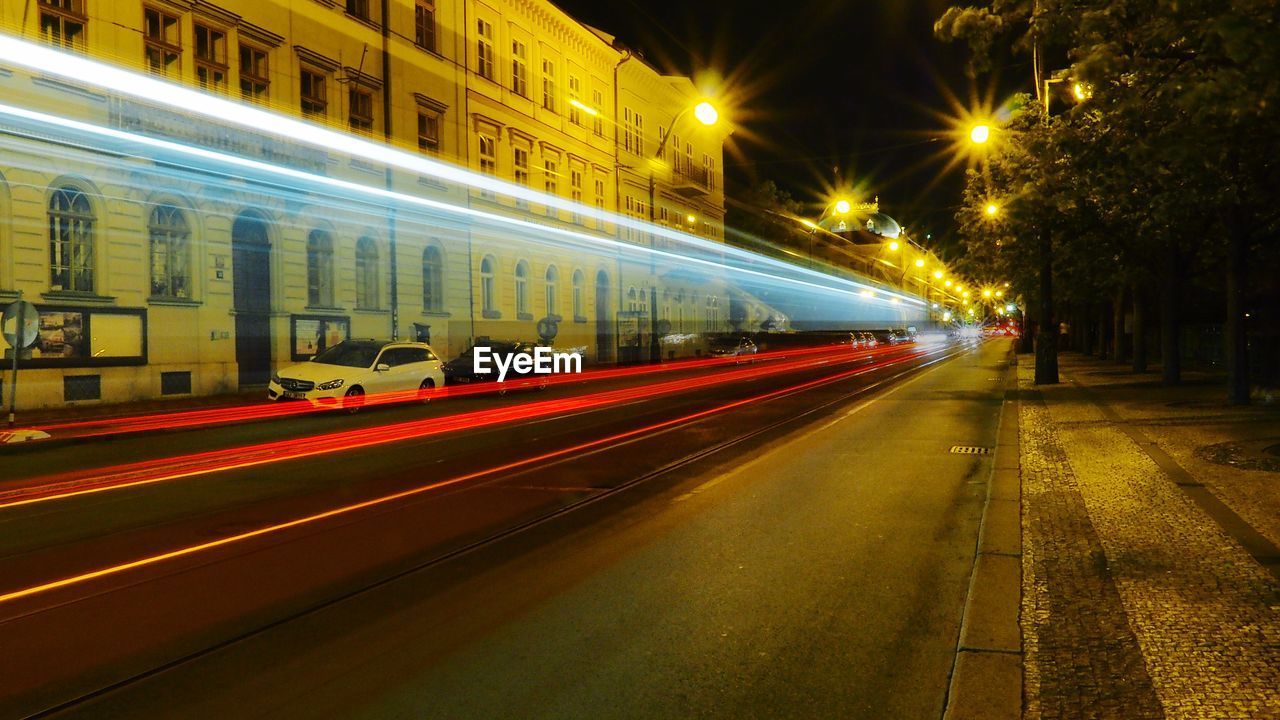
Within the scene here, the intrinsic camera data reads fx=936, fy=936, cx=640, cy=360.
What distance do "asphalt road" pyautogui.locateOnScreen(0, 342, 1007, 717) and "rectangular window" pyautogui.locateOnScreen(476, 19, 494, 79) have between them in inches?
1014

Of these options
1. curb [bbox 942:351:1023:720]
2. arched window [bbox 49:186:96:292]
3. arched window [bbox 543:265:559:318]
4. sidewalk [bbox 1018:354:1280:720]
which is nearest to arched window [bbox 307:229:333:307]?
arched window [bbox 49:186:96:292]

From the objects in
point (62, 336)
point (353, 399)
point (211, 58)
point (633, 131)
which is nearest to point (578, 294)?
point (633, 131)

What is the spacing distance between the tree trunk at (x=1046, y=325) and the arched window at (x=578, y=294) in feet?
73.2

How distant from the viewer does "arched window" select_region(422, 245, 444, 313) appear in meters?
31.8

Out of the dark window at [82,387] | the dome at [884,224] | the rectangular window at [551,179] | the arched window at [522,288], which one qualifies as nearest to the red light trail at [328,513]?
the dark window at [82,387]

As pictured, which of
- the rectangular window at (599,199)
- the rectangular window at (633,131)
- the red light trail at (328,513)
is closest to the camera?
the red light trail at (328,513)

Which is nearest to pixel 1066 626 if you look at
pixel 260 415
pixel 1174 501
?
pixel 1174 501

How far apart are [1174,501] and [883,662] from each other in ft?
16.7

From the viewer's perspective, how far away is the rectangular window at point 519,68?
3722 cm

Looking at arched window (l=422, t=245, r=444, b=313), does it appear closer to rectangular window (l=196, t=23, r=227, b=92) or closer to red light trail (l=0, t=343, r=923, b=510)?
rectangular window (l=196, t=23, r=227, b=92)

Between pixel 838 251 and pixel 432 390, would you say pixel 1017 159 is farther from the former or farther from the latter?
pixel 838 251

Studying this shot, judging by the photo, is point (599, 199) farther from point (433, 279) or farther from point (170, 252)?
point (170, 252)

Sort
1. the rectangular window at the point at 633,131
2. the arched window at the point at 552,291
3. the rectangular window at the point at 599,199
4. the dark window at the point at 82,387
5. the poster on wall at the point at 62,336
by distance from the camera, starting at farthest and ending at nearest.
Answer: the rectangular window at the point at 633,131 < the rectangular window at the point at 599,199 < the arched window at the point at 552,291 < the dark window at the point at 82,387 < the poster on wall at the point at 62,336

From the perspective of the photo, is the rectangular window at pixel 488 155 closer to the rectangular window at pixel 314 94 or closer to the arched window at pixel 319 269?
the rectangular window at pixel 314 94
